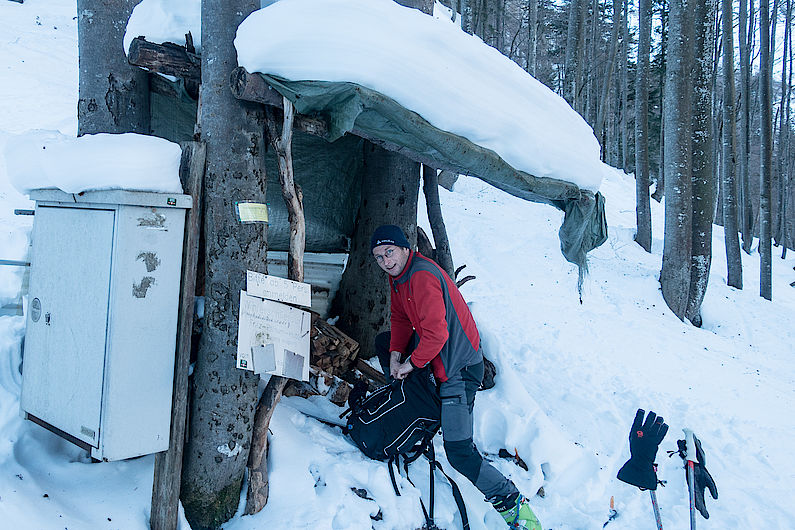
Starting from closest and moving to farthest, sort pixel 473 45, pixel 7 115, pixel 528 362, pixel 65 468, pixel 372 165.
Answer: pixel 65 468
pixel 473 45
pixel 372 165
pixel 528 362
pixel 7 115

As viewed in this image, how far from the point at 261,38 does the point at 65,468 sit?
2.53 m

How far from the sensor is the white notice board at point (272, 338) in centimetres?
285

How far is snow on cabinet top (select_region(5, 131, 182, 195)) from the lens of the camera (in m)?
2.60

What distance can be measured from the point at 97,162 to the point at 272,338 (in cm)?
122

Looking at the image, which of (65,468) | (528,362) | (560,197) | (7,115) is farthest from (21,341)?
(7,115)

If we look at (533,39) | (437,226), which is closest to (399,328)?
(437,226)

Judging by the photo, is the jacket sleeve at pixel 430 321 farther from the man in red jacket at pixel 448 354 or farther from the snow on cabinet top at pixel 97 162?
the snow on cabinet top at pixel 97 162

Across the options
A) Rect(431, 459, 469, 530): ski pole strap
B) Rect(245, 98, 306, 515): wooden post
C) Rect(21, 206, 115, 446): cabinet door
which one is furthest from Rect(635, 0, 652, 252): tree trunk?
Rect(21, 206, 115, 446): cabinet door

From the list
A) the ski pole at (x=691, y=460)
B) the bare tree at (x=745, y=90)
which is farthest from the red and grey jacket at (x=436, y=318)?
the bare tree at (x=745, y=90)

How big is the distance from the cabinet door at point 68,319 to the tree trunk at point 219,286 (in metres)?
0.50

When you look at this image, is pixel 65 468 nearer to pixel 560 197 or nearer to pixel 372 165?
pixel 372 165

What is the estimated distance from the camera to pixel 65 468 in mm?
2953

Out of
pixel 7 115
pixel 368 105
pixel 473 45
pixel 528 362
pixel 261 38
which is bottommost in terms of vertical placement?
pixel 528 362

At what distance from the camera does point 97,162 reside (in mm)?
2607
